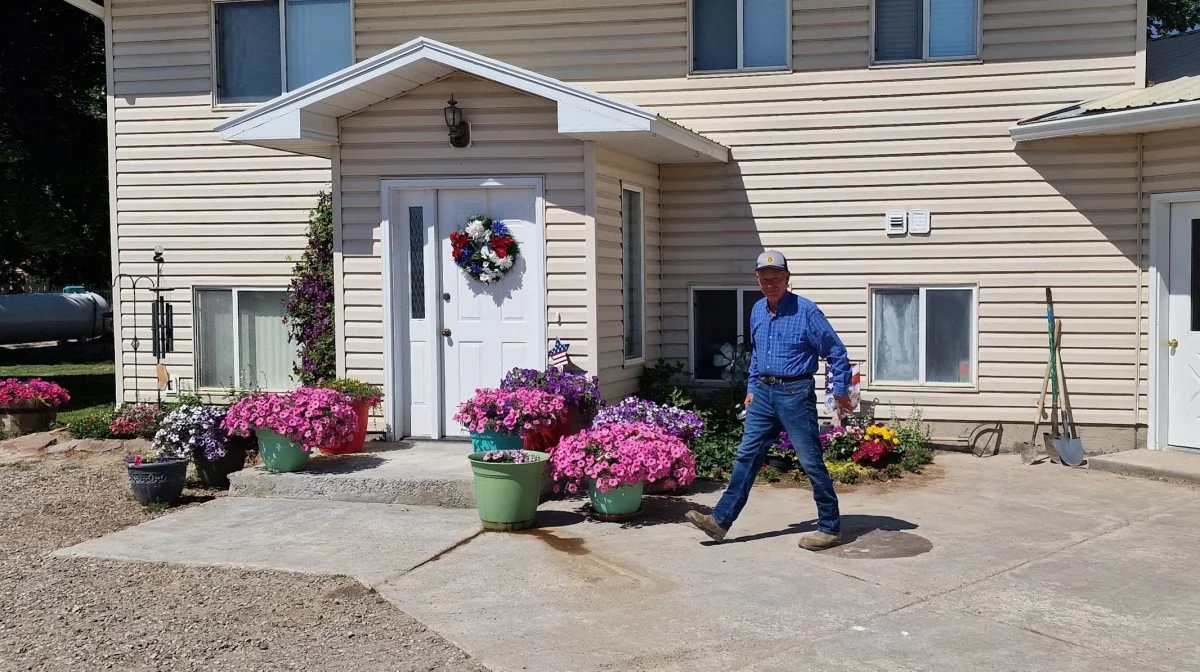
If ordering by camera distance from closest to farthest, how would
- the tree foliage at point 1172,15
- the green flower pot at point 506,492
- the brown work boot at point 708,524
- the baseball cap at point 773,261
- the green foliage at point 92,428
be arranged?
1. the baseball cap at point 773,261
2. the brown work boot at point 708,524
3. the green flower pot at point 506,492
4. the green foliage at point 92,428
5. the tree foliage at point 1172,15

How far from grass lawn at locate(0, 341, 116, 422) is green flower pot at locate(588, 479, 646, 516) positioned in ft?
24.6

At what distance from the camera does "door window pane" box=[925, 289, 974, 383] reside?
34.8 feet

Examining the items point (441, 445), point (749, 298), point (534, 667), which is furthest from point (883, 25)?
point (534, 667)

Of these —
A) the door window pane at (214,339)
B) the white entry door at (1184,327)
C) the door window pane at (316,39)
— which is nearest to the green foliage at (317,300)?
the door window pane at (214,339)

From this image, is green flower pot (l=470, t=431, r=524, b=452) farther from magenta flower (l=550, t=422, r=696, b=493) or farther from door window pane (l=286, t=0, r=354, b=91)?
door window pane (l=286, t=0, r=354, b=91)

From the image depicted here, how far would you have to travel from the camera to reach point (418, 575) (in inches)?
255

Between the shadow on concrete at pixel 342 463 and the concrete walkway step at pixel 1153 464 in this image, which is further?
the concrete walkway step at pixel 1153 464

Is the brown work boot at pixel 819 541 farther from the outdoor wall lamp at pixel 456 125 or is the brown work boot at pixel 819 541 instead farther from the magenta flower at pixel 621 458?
the outdoor wall lamp at pixel 456 125

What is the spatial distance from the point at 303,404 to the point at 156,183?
4.82 meters

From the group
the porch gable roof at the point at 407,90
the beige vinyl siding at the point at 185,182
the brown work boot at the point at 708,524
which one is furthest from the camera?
the beige vinyl siding at the point at 185,182

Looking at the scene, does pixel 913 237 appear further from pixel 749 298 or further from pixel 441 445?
pixel 441 445

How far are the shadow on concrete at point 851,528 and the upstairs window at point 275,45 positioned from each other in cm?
703

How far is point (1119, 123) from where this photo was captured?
30.5 feet

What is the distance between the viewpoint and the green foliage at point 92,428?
11695mm
